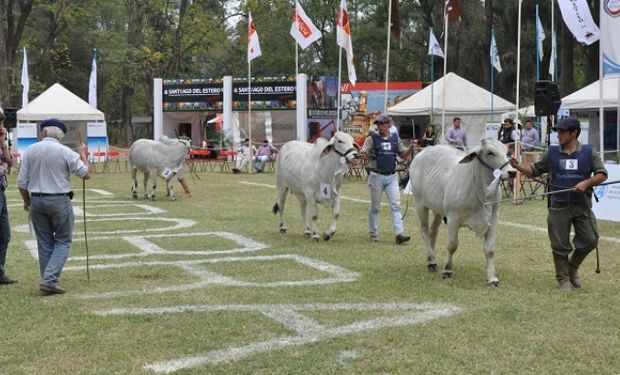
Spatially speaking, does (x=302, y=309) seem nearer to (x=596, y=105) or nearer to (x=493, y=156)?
(x=493, y=156)

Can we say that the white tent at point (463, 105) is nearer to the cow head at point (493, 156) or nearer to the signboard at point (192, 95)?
the signboard at point (192, 95)

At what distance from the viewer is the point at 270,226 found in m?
13.1

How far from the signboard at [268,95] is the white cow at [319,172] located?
939 inches

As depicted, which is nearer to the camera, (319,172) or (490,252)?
(490,252)

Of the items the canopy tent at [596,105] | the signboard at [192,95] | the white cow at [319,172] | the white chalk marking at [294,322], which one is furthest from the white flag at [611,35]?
the signboard at [192,95]

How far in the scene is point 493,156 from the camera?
24.7 ft

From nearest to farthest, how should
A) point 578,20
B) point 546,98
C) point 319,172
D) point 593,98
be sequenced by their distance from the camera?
point 319,172
point 546,98
point 578,20
point 593,98

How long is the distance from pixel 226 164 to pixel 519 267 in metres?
23.3

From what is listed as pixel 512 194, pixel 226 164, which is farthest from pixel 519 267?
pixel 226 164

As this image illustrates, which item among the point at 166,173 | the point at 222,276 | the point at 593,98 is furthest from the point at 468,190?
the point at 593,98

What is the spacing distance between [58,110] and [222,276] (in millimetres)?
25176

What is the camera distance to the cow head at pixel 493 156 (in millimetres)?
7367

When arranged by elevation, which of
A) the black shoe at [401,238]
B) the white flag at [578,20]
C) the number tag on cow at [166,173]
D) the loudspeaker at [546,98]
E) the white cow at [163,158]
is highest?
the white flag at [578,20]

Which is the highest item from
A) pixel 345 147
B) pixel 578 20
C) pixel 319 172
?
pixel 578 20
